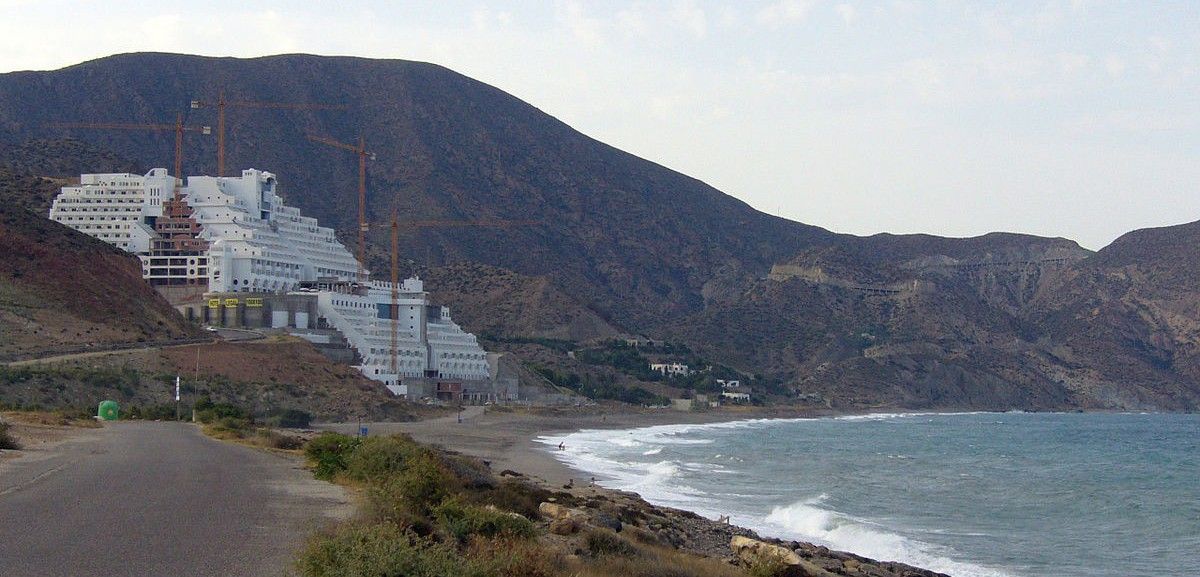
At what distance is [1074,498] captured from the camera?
4056cm

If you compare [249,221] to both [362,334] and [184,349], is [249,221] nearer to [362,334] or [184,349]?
[362,334]

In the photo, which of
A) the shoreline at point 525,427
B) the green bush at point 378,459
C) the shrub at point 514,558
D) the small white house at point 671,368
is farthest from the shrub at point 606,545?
the small white house at point 671,368

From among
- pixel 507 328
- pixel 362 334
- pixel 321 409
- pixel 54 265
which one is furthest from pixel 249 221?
pixel 507 328

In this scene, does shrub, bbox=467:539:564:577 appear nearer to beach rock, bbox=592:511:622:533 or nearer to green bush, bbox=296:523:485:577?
green bush, bbox=296:523:485:577

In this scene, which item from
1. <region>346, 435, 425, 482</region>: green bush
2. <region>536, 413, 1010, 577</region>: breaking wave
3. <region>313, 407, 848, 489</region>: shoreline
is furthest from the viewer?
<region>313, 407, 848, 489</region>: shoreline

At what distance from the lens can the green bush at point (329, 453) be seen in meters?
23.7

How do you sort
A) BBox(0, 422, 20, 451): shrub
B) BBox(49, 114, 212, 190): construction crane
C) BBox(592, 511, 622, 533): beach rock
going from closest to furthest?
BBox(592, 511, 622, 533): beach rock → BBox(0, 422, 20, 451): shrub → BBox(49, 114, 212, 190): construction crane

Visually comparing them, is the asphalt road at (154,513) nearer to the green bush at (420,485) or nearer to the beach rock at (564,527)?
the green bush at (420,485)

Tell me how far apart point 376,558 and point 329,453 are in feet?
49.4

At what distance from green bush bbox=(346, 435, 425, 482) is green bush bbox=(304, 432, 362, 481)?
15.4 inches

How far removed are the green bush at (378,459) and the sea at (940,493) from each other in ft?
28.9


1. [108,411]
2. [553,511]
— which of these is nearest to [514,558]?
[553,511]

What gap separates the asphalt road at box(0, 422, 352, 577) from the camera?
507 inches

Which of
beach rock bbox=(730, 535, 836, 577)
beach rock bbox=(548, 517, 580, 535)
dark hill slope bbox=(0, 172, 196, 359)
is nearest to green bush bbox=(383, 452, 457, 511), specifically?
beach rock bbox=(548, 517, 580, 535)
